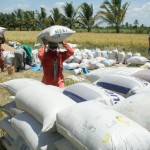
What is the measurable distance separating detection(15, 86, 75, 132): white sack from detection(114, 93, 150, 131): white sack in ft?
1.45

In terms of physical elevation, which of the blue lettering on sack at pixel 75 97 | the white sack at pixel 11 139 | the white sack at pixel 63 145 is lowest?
the white sack at pixel 11 139

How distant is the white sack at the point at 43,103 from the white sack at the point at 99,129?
104 mm

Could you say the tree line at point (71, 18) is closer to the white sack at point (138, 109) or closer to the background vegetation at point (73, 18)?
the background vegetation at point (73, 18)

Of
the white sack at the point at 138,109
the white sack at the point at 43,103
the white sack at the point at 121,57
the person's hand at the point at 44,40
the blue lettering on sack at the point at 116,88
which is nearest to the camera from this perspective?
the white sack at the point at 138,109

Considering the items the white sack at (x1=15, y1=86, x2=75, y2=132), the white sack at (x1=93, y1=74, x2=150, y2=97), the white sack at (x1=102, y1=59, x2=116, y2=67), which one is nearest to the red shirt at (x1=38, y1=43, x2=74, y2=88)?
the white sack at (x1=93, y1=74, x2=150, y2=97)

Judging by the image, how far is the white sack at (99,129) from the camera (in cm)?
191

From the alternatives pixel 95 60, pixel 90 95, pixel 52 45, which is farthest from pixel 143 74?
pixel 95 60

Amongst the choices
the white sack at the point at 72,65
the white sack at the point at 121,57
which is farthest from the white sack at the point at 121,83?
the white sack at the point at 121,57

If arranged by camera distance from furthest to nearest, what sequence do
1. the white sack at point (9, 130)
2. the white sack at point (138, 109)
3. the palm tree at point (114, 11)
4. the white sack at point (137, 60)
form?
the palm tree at point (114, 11)
the white sack at point (137, 60)
the white sack at point (9, 130)
the white sack at point (138, 109)

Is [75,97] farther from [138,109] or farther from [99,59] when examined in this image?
[99,59]

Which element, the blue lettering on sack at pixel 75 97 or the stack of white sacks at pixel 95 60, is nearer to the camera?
the blue lettering on sack at pixel 75 97

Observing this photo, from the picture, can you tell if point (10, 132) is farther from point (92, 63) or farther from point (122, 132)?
point (92, 63)

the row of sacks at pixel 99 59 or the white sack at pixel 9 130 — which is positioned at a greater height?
the white sack at pixel 9 130

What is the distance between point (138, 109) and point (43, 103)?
2.49 ft
